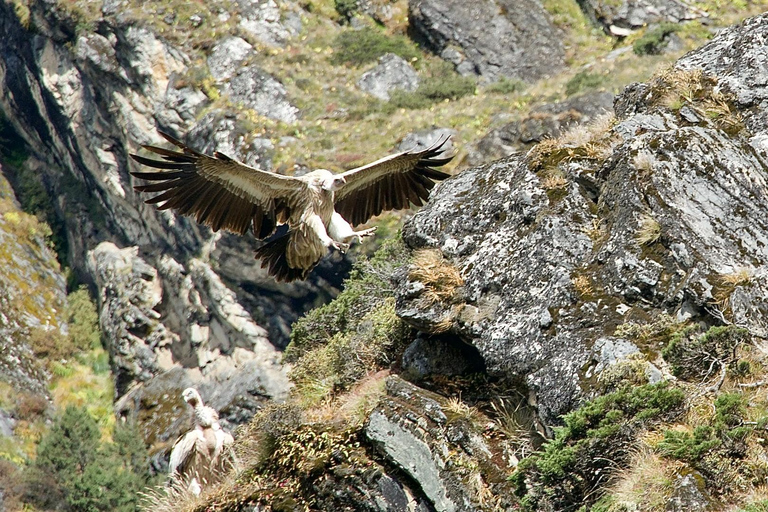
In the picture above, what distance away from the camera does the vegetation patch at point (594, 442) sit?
8188mm

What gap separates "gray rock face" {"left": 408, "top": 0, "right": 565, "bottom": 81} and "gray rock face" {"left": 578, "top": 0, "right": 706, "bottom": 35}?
1934 millimetres

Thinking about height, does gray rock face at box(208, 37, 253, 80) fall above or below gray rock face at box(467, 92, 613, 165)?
above

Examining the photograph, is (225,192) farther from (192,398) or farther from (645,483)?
(645,483)

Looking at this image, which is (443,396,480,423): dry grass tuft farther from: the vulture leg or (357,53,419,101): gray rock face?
(357,53,419,101): gray rock face

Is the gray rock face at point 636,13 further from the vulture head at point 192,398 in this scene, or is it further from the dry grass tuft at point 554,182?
the vulture head at point 192,398

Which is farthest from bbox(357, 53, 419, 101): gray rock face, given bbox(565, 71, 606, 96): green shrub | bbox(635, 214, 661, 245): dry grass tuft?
bbox(635, 214, 661, 245): dry grass tuft

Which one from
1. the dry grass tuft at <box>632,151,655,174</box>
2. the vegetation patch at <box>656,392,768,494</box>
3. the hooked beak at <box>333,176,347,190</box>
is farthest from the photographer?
the hooked beak at <box>333,176,347,190</box>

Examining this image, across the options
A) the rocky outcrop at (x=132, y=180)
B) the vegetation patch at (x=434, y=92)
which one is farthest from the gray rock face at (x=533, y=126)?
the vegetation patch at (x=434, y=92)

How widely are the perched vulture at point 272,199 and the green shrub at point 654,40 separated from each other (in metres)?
23.6

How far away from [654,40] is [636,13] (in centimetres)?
490

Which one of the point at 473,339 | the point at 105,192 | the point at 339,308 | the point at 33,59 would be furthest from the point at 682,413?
the point at 33,59

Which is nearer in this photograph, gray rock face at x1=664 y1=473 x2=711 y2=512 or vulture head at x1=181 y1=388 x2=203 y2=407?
gray rock face at x1=664 y1=473 x2=711 y2=512

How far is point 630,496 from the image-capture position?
761cm

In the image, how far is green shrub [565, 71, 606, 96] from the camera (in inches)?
1196
